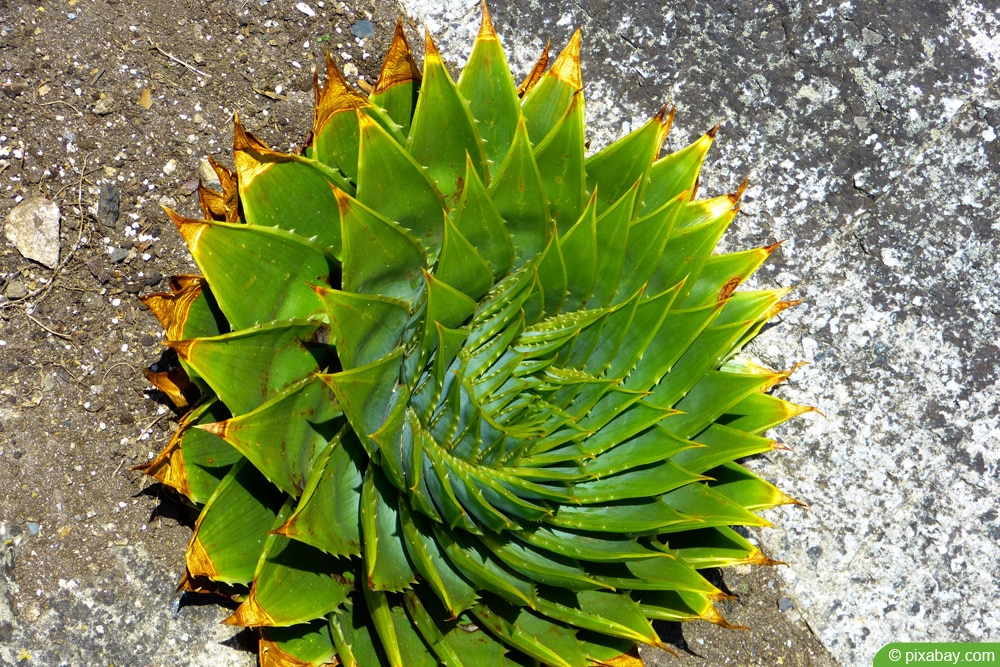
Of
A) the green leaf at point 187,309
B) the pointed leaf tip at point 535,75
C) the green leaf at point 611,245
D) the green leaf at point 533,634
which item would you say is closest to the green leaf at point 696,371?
the green leaf at point 611,245

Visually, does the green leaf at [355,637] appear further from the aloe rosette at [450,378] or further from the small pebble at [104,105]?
the small pebble at [104,105]

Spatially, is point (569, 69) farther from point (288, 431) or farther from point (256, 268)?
point (288, 431)

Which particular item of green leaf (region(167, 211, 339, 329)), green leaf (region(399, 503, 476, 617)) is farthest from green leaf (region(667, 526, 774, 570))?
green leaf (region(167, 211, 339, 329))

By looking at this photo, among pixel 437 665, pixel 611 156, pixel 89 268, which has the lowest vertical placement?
pixel 437 665

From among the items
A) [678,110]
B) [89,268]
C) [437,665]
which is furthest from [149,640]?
[678,110]

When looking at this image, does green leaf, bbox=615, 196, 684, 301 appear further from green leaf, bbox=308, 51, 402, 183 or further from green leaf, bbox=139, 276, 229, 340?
green leaf, bbox=139, 276, 229, 340

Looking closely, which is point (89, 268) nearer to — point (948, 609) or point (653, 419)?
point (653, 419)
